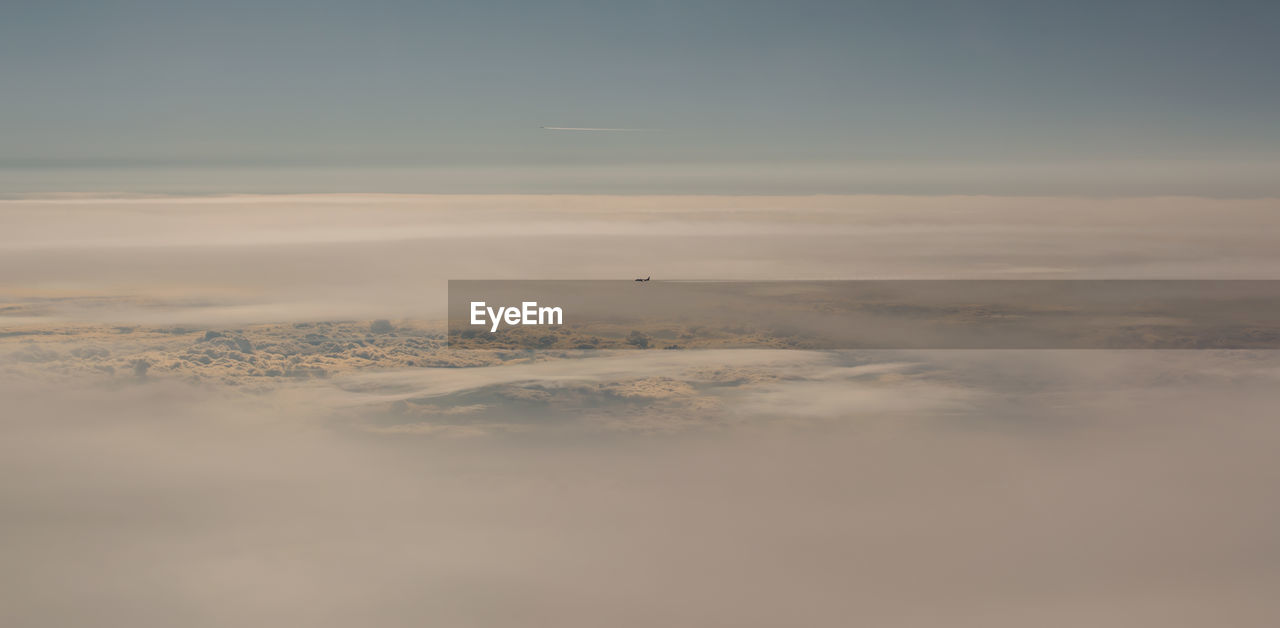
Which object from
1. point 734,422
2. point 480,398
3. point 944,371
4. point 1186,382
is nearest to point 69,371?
point 480,398

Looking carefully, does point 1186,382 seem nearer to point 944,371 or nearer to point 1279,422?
point 1279,422

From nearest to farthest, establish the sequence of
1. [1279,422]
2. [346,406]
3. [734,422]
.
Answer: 1. [1279,422]
2. [734,422]
3. [346,406]

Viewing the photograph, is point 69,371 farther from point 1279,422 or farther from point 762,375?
point 1279,422

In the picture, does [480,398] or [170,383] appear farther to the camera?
[170,383]

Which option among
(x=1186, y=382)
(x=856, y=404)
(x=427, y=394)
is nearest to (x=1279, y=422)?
(x=1186, y=382)

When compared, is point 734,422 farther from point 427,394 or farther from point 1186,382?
point 1186,382

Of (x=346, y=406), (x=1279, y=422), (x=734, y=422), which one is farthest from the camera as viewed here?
(x=346, y=406)

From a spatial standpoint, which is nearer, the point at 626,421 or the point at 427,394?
the point at 626,421

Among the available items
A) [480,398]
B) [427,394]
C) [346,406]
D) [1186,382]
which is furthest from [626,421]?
[1186,382]

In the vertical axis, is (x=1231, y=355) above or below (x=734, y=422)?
above
